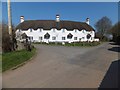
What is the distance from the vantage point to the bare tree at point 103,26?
82662mm

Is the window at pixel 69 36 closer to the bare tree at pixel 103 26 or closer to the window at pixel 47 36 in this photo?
the window at pixel 47 36

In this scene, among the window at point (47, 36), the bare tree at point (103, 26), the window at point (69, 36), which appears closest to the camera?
Answer: the window at point (47, 36)

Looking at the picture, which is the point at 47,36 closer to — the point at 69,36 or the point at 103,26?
the point at 69,36

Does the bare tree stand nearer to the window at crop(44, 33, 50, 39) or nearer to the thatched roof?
the thatched roof

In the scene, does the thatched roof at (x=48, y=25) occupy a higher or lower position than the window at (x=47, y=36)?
higher

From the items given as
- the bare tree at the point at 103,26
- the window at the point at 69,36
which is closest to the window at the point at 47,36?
the window at the point at 69,36

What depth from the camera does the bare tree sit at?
82.7 meters

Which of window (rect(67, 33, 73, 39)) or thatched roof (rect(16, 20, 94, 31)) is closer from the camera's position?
thatched roof (rect(16, 20, 94, 31))

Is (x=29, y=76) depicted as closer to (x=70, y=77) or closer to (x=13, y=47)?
(x=70, y=77)

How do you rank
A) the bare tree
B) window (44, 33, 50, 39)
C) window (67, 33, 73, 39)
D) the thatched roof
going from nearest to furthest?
window (44, 33, 50, 39) → the thatched roof → window (67, 33, 73, 39) → the bare tree

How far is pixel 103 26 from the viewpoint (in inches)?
3280

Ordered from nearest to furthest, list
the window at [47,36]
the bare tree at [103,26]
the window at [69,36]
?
the window at [47,36]
the window at [69,36]
the bare tree at [103,26]

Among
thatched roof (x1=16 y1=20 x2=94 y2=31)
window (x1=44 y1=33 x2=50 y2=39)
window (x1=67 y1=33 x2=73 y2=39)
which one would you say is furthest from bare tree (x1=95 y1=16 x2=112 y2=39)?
window (x1=44 y1=33 x2=50 y2=39)

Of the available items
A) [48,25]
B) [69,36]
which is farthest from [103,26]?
[48,25]
